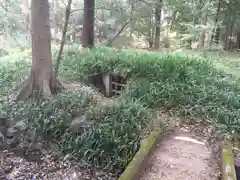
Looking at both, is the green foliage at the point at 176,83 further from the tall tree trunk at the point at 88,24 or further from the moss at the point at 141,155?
the tall tree trunk at the point at 88,24

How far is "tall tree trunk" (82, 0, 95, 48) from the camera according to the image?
28.3 feet

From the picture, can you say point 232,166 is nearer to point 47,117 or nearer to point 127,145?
point 127,145

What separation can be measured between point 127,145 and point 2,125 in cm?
276

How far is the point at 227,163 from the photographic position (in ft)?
11.4

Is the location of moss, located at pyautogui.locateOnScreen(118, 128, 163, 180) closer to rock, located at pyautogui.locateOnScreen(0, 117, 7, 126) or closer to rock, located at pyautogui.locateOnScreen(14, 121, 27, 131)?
rock, located at pyautogui.locateOnScreen(14, 121, 27, 131)

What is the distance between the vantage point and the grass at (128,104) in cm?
449

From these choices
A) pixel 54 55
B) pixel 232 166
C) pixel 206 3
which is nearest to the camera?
pixel 232 166

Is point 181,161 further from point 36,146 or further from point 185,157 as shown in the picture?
point 36,146

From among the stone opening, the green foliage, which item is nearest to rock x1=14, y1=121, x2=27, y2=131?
the green foliage

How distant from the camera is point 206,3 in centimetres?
1007

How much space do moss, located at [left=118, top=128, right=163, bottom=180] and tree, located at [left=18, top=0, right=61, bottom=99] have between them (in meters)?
2.46

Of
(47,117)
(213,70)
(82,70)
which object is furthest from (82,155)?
(213,70)

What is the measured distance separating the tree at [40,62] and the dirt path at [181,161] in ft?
9.09

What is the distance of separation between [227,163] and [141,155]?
1119mm
